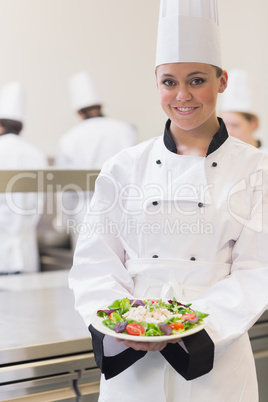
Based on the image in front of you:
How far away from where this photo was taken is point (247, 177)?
1.08 meters

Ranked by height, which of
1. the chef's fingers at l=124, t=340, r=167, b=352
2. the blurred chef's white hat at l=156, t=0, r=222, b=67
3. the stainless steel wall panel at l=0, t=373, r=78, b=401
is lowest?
the stainless steel wall panel at l=0, t=373, r=78, b=401

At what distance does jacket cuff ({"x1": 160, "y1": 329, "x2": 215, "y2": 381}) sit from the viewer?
0.93 metres

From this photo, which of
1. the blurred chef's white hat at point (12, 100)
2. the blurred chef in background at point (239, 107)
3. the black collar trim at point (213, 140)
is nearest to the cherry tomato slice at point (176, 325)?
the black collar trim at point (213, 140)

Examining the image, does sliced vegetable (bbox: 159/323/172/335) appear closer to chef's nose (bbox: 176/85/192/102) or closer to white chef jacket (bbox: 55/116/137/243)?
chef's nose (bbox: 176/85/192/102)

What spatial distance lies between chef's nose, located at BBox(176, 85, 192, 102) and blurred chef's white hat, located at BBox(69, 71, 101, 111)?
5.10 ft

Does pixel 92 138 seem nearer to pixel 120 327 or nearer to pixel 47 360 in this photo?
pixel 47 360

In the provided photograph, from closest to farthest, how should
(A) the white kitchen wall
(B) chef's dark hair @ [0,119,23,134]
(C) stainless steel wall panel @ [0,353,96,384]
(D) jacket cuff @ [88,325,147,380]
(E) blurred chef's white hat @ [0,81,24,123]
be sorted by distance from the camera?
(D) jacket cuff @ [88,325,147,380], (C) stainless steel wall panel @ [0,353,96,384], (A) the white kitchen wall, (E) blurred chef's white hat @ [0,81,24,123], (B) chef's dark hair @ [0,119,23,134]

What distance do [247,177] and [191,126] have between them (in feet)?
0.52

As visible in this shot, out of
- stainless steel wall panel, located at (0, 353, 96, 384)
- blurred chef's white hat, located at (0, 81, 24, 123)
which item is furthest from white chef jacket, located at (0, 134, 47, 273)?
stainless steel wall panel, located at (0, 353, 96, 384)

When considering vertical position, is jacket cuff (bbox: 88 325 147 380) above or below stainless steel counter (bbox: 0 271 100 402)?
above

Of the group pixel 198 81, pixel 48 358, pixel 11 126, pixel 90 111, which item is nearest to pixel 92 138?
pixel 90 111

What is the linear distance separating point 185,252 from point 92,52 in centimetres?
170

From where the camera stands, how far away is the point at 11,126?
2.53m

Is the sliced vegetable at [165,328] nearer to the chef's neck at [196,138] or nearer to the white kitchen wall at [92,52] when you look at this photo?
the chef's neck at [196,138]
